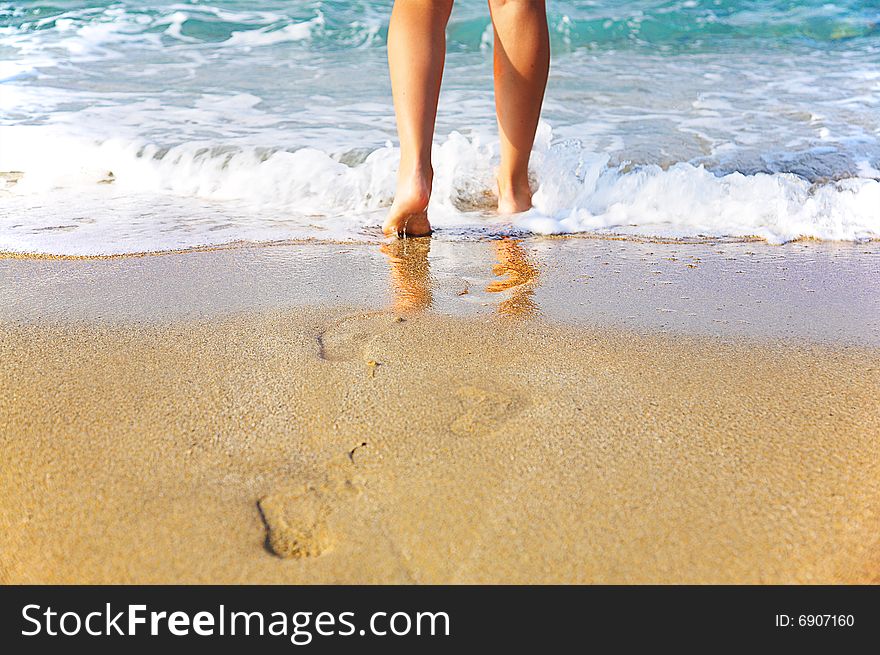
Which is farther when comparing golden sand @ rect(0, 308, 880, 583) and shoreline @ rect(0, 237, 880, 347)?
shoreline @ rect(0, 237, 880, 347)

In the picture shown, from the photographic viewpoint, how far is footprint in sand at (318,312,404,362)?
1.36m

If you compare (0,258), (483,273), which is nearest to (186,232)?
(0,258)

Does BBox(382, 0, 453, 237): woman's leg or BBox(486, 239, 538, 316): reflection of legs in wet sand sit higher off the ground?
BBox(382, 0, 453, 237): woman's leg

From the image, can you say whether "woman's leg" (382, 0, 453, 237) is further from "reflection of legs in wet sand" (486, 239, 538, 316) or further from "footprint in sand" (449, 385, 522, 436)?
"footprint in sand" (449, 385, 522, 436)

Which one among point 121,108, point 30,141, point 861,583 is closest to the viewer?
point 861,583

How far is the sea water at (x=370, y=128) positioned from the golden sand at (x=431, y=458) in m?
0.93

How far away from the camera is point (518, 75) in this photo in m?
2.29

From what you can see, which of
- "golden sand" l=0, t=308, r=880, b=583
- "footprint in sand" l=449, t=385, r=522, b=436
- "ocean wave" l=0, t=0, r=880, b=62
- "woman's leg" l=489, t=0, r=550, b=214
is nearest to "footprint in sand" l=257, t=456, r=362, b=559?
"golden sand" l=0, t=308, r=880, b=583

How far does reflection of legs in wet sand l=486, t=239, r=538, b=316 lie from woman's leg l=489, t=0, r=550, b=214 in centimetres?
36

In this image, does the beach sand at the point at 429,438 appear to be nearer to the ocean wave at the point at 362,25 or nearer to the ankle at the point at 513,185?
the ankle at the point at 513,185

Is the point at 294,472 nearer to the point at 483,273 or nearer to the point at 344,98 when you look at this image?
the point at 483,273

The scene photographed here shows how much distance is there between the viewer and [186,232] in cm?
226

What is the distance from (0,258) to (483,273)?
3.58 ft

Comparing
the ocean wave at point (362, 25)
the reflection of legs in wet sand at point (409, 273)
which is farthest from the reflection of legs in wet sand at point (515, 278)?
the ocean wave at point (362, 25)
